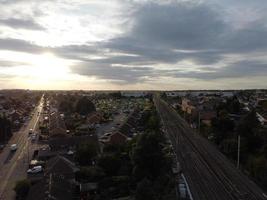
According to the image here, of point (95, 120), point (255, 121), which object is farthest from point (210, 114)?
point (255, 121)

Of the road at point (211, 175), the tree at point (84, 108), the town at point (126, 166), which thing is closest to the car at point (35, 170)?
the town at point (126, 166)

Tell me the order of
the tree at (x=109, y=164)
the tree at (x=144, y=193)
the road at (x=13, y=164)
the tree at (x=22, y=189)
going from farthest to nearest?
the tree at (x=109, y=164) → the road at (x=13, y=164) → the tree at (x=22, y=189) → the tree at (x=144, y=193)

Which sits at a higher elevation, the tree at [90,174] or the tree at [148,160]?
the tree at [148,160]

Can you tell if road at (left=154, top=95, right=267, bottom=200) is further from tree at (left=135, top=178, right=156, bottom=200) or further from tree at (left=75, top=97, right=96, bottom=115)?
tree at (left=75, top=97, right=96, bottom=115)

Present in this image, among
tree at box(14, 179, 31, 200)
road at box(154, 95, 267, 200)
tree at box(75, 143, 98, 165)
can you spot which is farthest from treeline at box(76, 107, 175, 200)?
tree at box(14, 179, 31, 200)

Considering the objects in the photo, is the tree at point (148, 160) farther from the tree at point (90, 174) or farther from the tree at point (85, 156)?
the tree at point (85, 156)

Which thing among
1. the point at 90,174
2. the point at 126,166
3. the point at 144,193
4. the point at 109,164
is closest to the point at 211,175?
the point at 126,166

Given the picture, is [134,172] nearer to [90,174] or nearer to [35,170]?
[90,174]

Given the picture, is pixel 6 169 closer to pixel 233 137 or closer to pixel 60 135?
pixel 60 135
